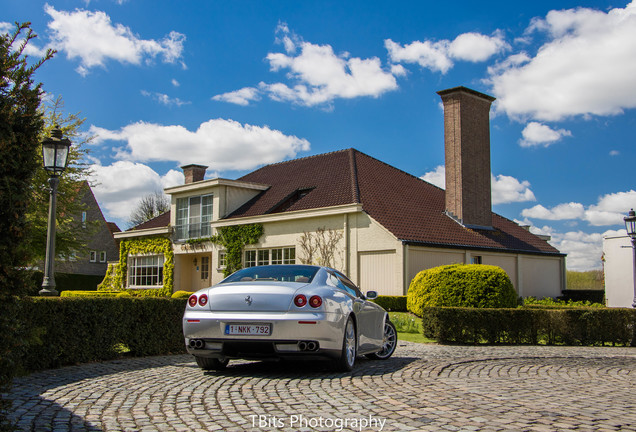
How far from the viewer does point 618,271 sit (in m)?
31.8

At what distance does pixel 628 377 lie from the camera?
8.54m

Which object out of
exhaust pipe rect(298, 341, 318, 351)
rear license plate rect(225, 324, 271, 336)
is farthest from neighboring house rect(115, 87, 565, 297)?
rear license plate rect(225, 324, 271, 336)

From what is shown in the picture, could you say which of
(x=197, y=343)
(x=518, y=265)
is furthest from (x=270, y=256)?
(x=197, y=343)

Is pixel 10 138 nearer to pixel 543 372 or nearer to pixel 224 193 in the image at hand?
pixel 543 372

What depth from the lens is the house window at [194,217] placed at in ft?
110

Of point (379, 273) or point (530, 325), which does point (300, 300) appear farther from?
point (379, 273)

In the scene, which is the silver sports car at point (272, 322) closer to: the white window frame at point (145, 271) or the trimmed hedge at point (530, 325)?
the trimmed hedge at point (530, 325)

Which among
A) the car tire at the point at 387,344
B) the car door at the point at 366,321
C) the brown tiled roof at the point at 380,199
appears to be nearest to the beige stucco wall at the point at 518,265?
the brown tiled roof at the point at 380,199

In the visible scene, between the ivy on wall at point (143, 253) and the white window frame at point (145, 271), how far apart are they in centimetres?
34

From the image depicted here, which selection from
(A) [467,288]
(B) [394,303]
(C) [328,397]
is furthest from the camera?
(B) [394,303]

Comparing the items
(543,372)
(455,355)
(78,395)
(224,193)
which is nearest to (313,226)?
(224,193)

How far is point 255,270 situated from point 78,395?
10.3 feet

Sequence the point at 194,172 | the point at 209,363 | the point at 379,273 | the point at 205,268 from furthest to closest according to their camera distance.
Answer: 1. the point at 194,172
2. the point at 205,268
3. the point at 379,273
4. the point at 209,363

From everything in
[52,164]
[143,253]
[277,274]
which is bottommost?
[277,274]
